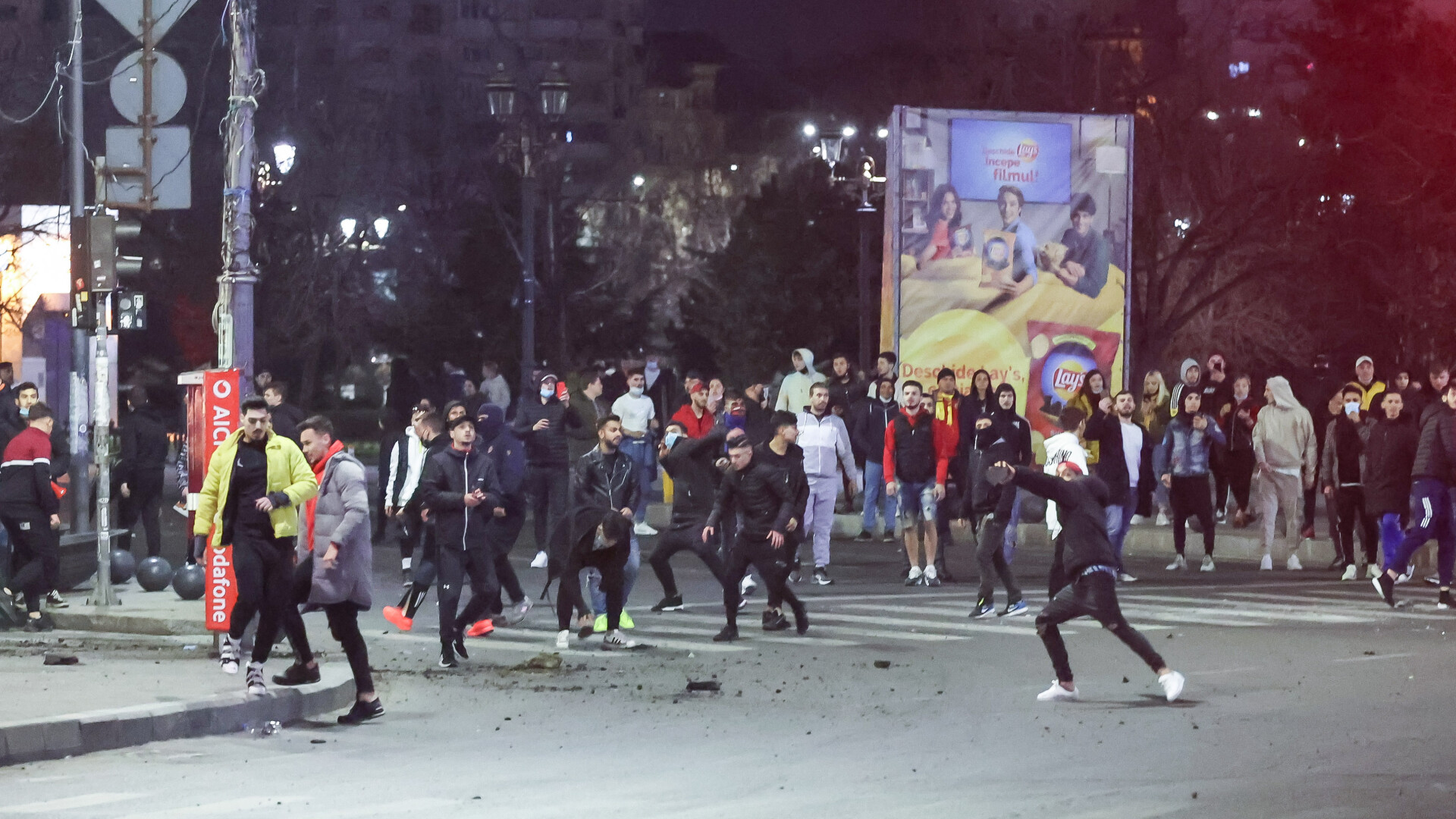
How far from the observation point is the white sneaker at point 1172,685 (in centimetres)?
1112

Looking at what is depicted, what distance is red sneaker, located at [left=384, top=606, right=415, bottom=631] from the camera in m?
15.1

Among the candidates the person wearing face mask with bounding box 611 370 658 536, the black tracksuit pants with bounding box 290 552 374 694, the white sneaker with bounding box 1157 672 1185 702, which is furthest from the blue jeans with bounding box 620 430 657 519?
the white sneaker with bounding box 1157 672 1185 702

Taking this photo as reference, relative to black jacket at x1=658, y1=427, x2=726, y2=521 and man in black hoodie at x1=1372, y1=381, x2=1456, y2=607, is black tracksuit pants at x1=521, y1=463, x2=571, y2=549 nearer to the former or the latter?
black jacket at x1=658, y1=427, x2=726, y2=521

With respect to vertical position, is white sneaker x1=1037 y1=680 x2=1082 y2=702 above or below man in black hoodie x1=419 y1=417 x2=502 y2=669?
below

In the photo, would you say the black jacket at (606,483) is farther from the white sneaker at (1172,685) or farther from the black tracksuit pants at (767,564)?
the white sneaker at (1172,685)

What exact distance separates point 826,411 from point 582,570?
701 centimetres

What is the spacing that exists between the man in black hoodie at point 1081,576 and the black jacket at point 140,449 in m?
11.6

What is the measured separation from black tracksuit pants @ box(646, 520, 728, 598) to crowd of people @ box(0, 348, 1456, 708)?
0.03m

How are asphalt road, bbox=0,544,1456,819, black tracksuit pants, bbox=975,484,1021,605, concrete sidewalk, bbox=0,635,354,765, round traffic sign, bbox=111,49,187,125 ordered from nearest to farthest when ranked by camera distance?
asphalt road, bbox=0,544,1456,819 → concrete sidewalk, bbox=0,635,354,765 → black tracksuit pants, bbox=975,484,1021,605 → round traffic sign, bbox=111,49,187,125

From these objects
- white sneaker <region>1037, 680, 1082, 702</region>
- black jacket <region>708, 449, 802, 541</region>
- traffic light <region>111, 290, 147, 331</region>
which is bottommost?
white sneaker <region>1037, 680, 1082, 702</region>

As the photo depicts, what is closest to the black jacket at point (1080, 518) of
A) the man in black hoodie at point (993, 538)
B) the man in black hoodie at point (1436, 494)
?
the man in black hoodie at point (993, 538)

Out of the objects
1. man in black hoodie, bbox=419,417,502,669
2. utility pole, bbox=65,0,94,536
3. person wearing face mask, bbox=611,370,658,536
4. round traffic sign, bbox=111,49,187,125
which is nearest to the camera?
man in black hoodie, bbox=419,417,502,669

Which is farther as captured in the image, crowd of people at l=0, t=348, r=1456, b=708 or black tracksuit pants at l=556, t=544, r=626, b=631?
black tracksuit pants at l=556, t=544, r=626, b=631

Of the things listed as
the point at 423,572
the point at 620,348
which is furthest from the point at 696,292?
the point at 423,572
